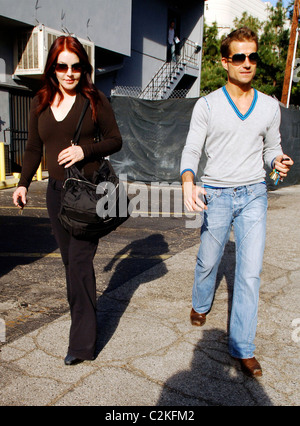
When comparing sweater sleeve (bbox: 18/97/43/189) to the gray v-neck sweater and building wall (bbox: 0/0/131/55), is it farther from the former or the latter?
building wall (bbox: 0/0/131/55)

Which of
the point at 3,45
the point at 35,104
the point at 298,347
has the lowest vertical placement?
the point at 298,347

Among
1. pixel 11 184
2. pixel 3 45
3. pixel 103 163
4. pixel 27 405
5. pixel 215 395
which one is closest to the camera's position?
pixel 27 405

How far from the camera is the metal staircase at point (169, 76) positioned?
18070 millimetres

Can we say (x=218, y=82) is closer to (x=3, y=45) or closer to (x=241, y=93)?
(x=3, y=45)

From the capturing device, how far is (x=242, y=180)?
282cm

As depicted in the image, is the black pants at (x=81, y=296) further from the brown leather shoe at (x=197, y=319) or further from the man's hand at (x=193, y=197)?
the brown leather shoe at (x=197, y=319)

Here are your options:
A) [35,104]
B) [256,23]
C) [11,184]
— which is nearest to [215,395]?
[35,104]

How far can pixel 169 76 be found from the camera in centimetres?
1838

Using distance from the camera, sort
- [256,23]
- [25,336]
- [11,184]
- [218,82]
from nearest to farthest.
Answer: [25,336]
[11,184]
[218,82]
[256,23]

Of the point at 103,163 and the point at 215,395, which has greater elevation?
the point at 103,163

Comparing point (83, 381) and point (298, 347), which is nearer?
point (83, 381)

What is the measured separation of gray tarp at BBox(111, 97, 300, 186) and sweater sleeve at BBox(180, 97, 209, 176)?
27.9ft

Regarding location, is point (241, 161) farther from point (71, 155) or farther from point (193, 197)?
point (71, 155)
